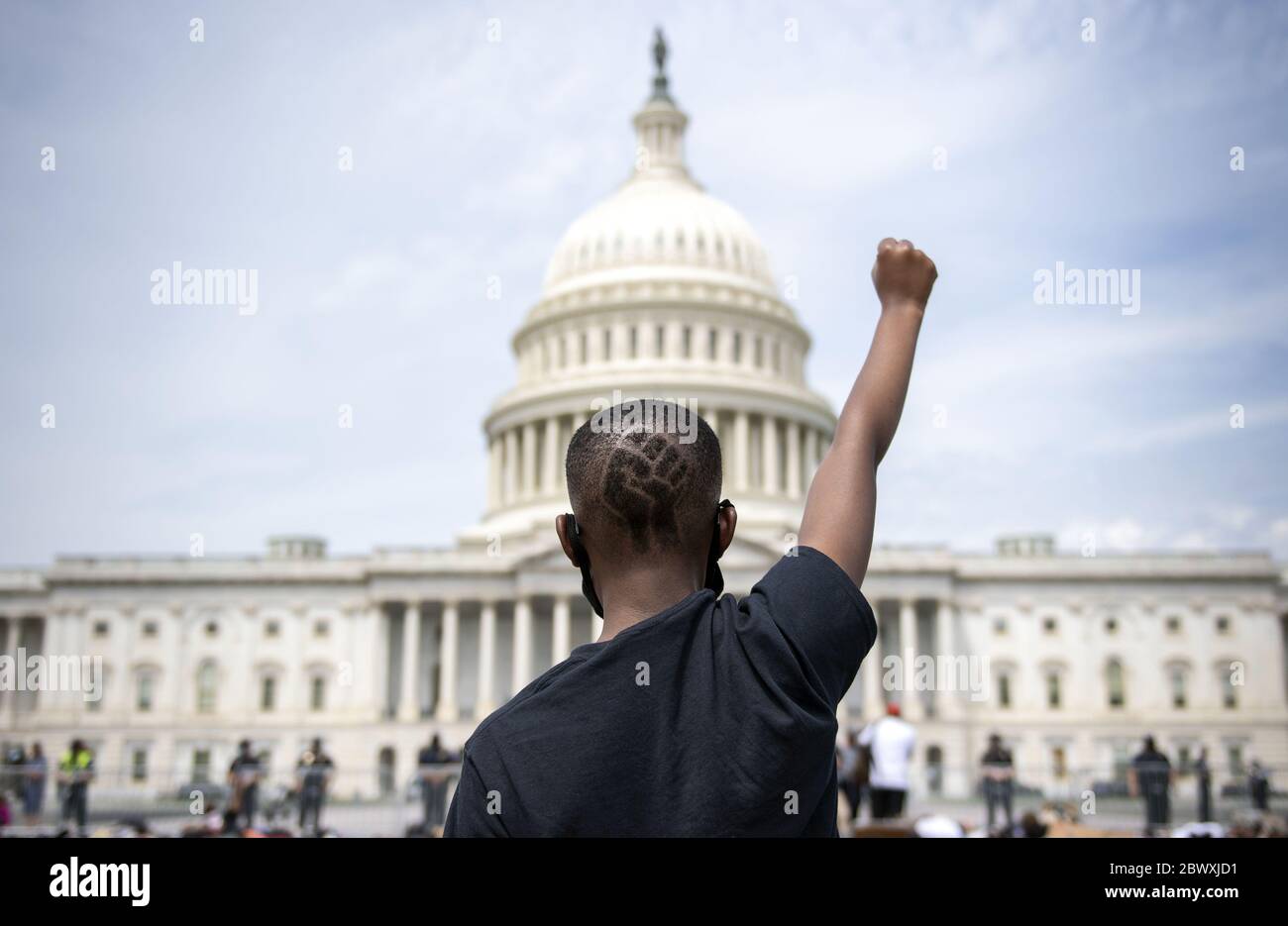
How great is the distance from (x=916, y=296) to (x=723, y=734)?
44.1 inches

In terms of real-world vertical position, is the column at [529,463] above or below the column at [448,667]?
above

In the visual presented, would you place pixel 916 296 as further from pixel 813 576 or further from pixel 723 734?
pixel 723 734

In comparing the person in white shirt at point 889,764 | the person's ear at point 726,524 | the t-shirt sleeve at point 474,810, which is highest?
the person's ear at point 726,524

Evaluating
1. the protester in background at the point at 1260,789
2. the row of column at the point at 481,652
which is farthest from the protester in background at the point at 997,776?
the row of column at the point at 481,652

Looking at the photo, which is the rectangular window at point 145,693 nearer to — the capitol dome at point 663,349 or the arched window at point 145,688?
the arched window at point 145,688

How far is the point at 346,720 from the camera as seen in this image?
8256cm

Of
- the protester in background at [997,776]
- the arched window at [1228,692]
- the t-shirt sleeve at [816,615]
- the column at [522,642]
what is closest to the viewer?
the t-shirt sleeve at [816,615]

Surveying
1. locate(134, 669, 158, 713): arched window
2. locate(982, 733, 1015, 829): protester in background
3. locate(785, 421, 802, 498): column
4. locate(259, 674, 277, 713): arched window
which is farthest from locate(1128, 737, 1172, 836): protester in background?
locate(134, 669, 158, 713): arched window

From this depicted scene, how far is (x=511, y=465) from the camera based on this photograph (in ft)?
323

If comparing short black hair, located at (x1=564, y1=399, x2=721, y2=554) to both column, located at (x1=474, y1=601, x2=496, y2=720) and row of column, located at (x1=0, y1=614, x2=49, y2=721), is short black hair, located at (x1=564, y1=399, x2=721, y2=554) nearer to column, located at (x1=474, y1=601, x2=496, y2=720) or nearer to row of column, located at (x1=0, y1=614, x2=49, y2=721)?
column, located at (x1=474, y1=601, x2=496, y2=720)

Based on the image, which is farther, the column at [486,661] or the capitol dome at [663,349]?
the capitol dome at [663,349]

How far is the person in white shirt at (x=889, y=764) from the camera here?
21781mm

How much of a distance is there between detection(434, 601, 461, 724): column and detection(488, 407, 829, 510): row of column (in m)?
12.1
